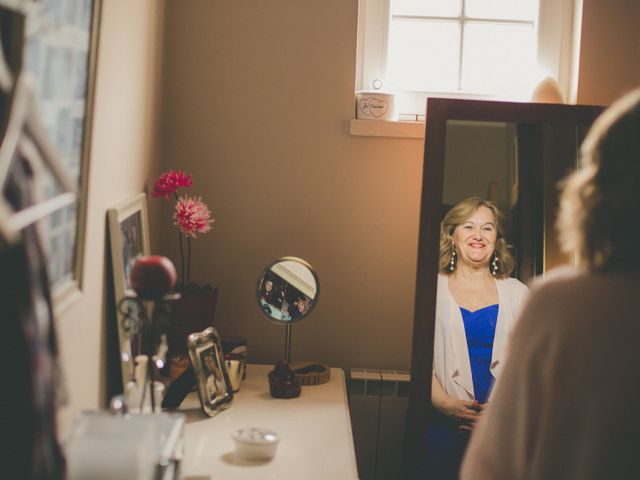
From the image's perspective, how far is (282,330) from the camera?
2441 mm

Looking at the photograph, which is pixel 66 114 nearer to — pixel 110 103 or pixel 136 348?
pixel 110 103

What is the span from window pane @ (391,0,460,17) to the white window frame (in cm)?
4

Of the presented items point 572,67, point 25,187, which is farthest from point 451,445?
point 25,187

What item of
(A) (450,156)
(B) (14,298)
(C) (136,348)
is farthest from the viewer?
(A) (450,156)

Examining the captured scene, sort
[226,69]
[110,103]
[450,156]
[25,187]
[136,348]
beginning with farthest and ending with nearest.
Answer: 1. [226,69]
2. [450,156]
3. [136,348]
4. [110,103]
5. [25,187]

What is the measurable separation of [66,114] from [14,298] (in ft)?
1.81

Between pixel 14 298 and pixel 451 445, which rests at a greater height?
pixel 14 298

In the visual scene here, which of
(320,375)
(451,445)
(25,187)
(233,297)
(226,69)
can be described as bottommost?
(451,445)

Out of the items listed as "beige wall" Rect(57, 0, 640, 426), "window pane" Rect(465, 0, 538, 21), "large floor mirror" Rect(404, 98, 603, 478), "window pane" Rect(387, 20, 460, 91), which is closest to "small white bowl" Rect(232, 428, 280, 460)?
"large floor mirror" Rect(404, 98, 603, 478)

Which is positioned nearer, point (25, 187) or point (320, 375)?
A: point (25, 187)

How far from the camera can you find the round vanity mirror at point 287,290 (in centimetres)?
210

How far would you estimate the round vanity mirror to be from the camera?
210 centimetres

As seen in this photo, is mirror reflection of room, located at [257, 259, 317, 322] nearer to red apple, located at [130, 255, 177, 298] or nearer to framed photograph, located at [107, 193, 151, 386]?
framed photograph, located at [107, 193, 151, 386]

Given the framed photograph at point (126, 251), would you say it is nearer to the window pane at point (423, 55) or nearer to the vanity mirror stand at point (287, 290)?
the vanity mirror stand at point (287, 290)
